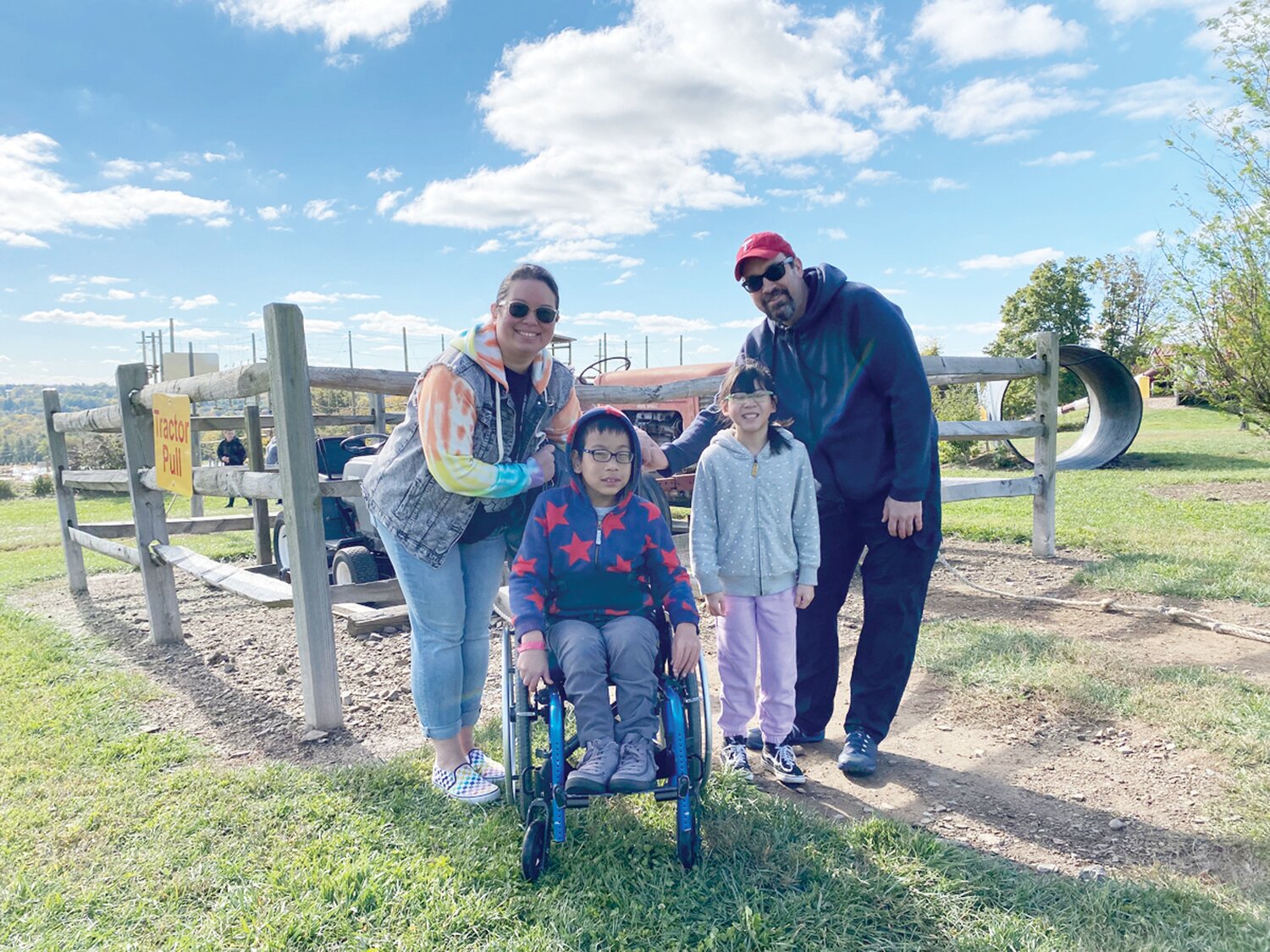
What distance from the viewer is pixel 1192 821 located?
251cm

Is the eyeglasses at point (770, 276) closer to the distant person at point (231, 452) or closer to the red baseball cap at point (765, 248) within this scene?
the red baseball cap at point (765, 248)

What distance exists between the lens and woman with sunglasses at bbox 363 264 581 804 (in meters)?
2.50

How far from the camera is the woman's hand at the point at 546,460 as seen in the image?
2.71 metres

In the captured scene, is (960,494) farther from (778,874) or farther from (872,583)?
(778,874)

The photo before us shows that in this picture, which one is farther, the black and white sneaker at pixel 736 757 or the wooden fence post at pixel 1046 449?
the wooden fence post at pixel 1046 449

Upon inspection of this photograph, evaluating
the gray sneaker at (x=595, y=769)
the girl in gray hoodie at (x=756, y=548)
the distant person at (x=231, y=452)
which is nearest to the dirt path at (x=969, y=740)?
the girl in gray hoodie at (x=756, y=548)

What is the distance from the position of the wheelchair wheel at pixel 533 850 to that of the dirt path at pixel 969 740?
95cm

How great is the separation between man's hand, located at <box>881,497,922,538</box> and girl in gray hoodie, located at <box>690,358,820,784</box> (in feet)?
0.84

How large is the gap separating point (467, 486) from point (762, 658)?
4.14ft

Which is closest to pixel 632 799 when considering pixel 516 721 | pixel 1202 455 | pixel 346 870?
pixel 516 721

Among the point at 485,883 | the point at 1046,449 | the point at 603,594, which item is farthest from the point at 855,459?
the point at 1046,449

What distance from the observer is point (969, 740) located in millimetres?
3215

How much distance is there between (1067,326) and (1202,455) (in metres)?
19.8

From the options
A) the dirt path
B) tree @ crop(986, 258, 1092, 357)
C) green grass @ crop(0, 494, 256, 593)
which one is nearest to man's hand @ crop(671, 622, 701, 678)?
the dirt path
